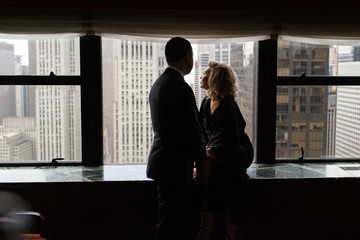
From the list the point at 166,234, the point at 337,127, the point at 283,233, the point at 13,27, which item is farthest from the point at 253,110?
the point at 13,27

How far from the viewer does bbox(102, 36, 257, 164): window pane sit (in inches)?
110

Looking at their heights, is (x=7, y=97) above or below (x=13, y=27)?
below

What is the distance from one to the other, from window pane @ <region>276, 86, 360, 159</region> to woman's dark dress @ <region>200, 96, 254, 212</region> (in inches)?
27.6

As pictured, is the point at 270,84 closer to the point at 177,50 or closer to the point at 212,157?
the point at 212,157

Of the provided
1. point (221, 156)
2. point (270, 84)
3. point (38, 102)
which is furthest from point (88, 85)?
point (270, 84)

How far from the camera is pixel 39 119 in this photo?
2.79 metres

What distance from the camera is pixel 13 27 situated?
8.30 feet

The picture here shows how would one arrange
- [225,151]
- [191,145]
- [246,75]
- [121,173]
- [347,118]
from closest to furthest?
[191,145] → [225,151] → [121,173] → [246,75] → [347,118]

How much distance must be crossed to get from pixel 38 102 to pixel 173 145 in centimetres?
132

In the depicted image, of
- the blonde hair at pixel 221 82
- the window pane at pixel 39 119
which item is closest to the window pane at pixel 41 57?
the window pane at pixel 39 119

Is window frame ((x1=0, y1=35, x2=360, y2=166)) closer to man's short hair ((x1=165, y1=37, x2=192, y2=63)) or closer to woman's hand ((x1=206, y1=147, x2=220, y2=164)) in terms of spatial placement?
woman's hand ((x1=206, y1=147, x2=220, y2=164))

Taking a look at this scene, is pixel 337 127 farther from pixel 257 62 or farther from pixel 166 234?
pixel 166 234

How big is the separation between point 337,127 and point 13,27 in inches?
104

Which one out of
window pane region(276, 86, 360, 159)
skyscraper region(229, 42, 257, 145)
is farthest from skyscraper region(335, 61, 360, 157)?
skyscraper region(229, 42, 257, 145)
